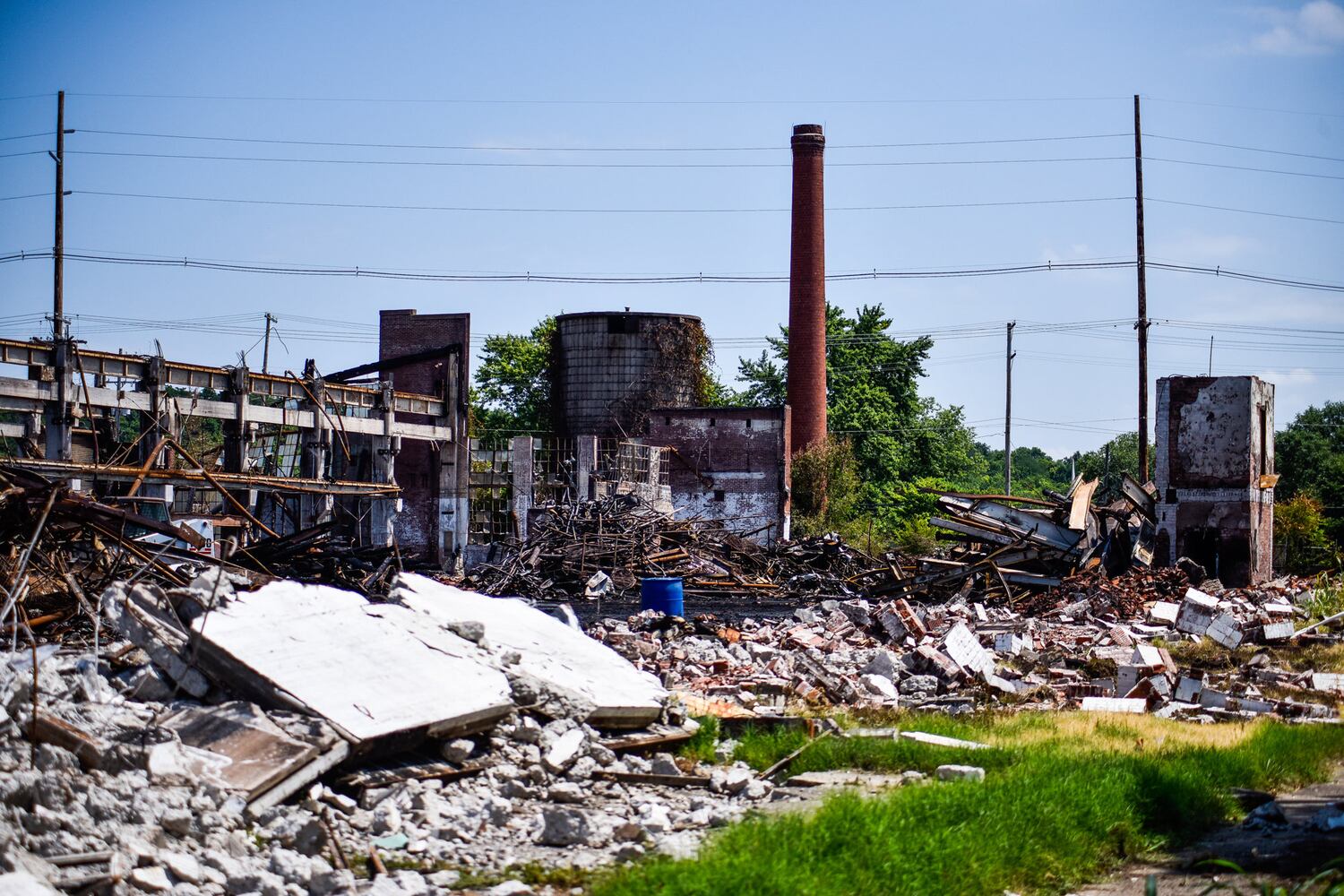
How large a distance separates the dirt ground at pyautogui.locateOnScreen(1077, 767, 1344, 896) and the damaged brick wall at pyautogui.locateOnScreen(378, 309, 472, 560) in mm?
26932

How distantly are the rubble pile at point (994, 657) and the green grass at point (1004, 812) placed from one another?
1.54 meters

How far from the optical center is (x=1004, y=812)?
755cm

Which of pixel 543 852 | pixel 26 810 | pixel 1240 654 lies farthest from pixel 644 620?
pixel 26 810

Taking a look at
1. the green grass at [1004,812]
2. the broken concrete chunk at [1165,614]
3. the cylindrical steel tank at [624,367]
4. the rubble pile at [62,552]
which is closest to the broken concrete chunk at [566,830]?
the green grass at [1004,812]

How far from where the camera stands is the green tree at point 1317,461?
49781 millimetres

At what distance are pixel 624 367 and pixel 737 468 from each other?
23.3 feet

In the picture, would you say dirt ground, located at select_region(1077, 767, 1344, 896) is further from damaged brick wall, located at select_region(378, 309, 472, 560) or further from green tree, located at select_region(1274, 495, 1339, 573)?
damaged brick wall, located at select_region(378, 309, 472, 560)

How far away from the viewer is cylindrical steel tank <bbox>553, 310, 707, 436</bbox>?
43.7m

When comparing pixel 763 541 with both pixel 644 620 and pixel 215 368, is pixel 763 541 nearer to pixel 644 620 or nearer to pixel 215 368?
pixel 215 368

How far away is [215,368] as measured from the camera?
1018 inches

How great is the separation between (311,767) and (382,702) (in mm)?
865

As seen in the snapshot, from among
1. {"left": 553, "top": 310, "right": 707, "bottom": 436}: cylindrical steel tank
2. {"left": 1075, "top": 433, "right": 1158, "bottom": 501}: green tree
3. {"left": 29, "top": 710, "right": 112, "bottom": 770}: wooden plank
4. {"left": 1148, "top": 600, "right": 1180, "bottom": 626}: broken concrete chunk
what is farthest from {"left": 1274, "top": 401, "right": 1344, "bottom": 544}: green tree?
{"left": 29, "top": 710, "right": 112, "bottom": 770}: wooden plank

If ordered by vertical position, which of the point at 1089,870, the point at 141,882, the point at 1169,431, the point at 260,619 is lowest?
A: the point at 1089,870

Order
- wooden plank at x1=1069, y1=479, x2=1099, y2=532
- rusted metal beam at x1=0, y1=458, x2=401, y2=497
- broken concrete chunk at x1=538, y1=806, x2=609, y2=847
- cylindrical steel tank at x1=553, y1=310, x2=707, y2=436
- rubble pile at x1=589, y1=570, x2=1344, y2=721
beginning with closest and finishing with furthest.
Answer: broken concrete chunk at x1=538, y1=806, x2=609, y2=847
rubble pile at x1=589, y1=570, x2=1344, y2=721
rusted metal beam at x1=0, y1=458, x2=401, y2=497
wooden plank at x1=1069, y1=479, x2=1099, y2=532
cylindrical steel tank at x1=553, y1=310, x2=707, y2=436
